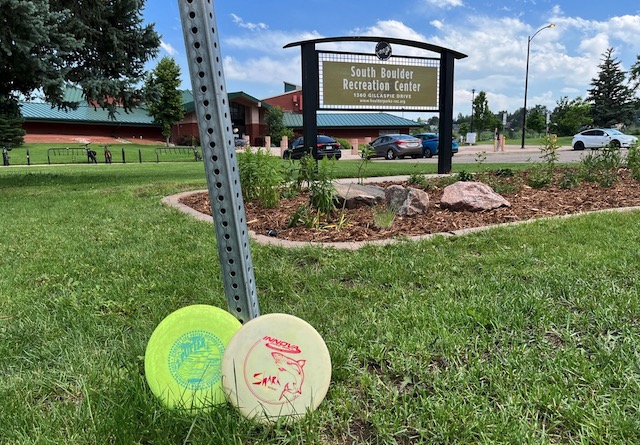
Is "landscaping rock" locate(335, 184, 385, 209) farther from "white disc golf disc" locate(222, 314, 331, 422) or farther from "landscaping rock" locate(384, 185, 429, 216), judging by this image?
"white disc golf disc" locate(222, 314, 331, 422)

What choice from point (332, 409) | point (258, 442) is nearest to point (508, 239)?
point (332, 409)

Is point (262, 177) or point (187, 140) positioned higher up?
point (187, 140)

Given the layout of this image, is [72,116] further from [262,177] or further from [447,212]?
[447,212]

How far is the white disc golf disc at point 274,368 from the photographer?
4.65 feet

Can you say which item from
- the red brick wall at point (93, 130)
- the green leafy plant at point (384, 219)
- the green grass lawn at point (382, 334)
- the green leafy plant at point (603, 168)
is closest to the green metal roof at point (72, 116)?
the red brick wall at point (93, 130)

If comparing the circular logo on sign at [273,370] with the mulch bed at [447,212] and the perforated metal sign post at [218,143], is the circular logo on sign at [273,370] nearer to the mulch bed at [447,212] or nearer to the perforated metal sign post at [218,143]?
A: the perforated metal sign post at [218,143]

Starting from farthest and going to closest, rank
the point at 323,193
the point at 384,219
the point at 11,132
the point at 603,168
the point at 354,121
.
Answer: the point at 354,121, the point at 11,132, the point at 603,168, the point at 323,193, the point at 384,219

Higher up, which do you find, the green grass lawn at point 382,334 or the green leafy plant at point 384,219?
the green leafy plant at point 384,219

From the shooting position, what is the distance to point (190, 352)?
1.53 m

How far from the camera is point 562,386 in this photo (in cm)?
165

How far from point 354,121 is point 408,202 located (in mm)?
45088

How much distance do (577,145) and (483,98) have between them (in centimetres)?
3044

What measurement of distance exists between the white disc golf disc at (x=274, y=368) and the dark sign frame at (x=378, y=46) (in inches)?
219

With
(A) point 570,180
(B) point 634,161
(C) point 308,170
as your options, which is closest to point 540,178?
(A) point 570,180
